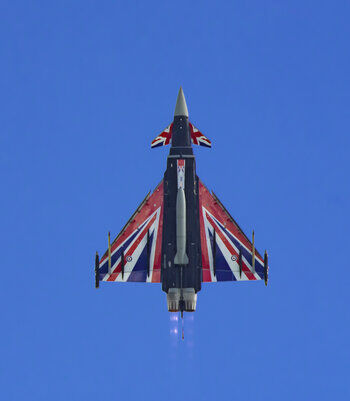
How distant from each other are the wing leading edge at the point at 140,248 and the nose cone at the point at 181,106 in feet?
14.7

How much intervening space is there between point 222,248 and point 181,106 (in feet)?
29.4

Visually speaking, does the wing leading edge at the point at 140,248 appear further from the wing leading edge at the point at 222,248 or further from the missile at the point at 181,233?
the wing leading edge at the point at 222,248

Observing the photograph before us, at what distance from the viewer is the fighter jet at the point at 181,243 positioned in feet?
165

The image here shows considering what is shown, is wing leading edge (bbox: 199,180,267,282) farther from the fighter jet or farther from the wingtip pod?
the wingtip pod

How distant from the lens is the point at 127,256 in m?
52.3

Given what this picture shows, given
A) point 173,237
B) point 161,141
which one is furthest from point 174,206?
point 161,141

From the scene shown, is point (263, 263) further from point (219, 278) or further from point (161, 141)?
point (161, 141)

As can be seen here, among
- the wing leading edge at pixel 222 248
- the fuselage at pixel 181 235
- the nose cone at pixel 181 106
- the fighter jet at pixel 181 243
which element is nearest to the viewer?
the fuselage at pixel 181 235

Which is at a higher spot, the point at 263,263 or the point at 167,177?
the point at 167,177

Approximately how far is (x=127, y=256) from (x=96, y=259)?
189cm

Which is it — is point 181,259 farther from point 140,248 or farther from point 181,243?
point 140,248

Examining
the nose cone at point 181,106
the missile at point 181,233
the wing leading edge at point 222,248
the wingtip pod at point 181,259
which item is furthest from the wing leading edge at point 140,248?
the nose cone at point 181,106

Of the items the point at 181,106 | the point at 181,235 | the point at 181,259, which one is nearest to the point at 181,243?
the point at 181,235

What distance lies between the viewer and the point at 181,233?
165 ft
